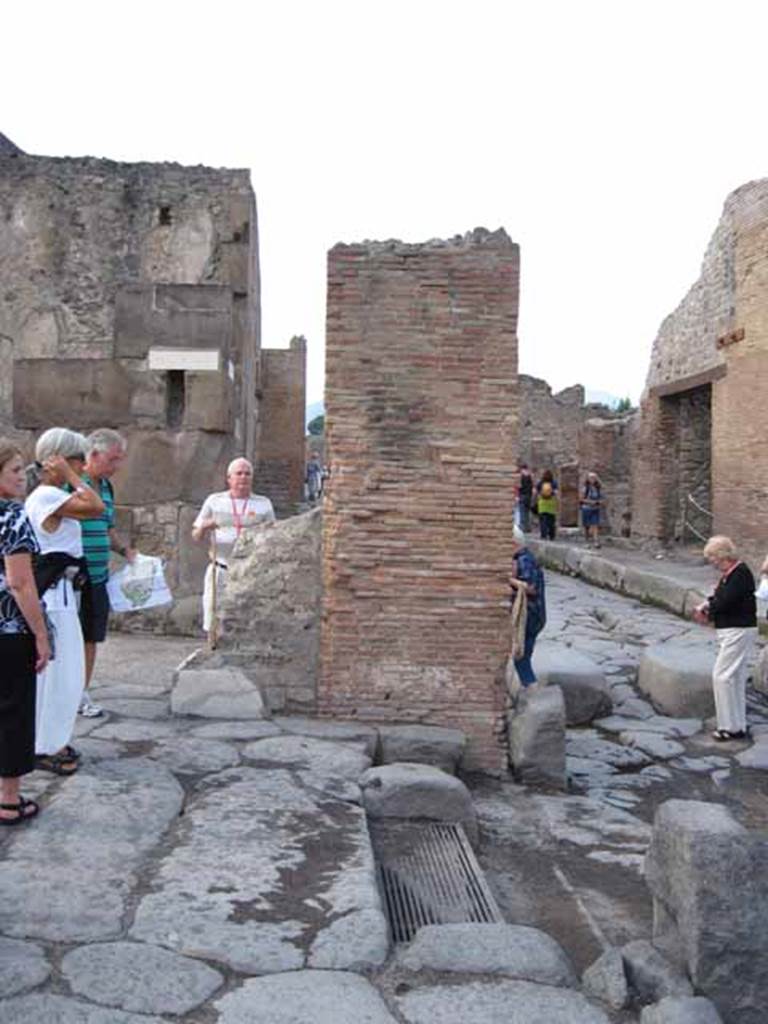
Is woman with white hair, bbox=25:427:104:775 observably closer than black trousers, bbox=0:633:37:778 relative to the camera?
No

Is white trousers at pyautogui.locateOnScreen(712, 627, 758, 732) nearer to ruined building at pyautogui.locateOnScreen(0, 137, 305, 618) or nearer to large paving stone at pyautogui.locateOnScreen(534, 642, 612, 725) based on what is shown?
large paving stone at pyautogui.locateOnScreen(534, 642, 612, 725)

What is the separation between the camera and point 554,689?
5703mm

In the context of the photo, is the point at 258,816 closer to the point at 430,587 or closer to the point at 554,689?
the point at 430,587

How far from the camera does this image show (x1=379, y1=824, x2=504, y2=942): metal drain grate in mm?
3334

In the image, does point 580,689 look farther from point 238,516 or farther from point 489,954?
point 489,954

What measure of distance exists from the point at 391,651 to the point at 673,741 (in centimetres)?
253

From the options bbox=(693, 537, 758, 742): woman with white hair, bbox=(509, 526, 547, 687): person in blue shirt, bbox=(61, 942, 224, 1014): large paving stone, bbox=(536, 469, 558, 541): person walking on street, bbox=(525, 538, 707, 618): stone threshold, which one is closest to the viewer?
bbox=(61, 942, 224, 1014): large paving stone

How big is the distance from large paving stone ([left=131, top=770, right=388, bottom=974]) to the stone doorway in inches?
609

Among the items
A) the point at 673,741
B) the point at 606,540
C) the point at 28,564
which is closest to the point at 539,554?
the point at 606,540

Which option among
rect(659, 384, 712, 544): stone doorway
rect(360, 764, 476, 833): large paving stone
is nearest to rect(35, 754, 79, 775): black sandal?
rect(360, 764, 476, 833): large paving stone

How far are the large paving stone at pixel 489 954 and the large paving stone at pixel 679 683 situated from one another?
189 inches

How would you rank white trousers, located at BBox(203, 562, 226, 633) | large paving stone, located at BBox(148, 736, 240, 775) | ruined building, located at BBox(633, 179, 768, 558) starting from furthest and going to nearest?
ruined building, located at BBox(633, 179, 768, 558) → white trousers, located at BBox(203, 562, 226, 633) → large paving stone, located at BBox(148, 736, 240, 775)

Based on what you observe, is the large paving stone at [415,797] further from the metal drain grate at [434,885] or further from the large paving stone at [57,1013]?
the large paving stone at [57,1013]

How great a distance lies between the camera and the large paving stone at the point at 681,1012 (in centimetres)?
245
